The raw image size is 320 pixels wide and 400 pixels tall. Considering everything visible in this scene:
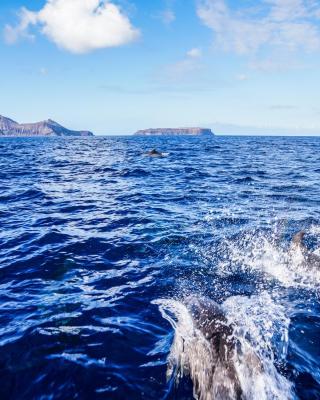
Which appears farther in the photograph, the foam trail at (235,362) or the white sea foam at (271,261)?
the white sea foam at (271,261)

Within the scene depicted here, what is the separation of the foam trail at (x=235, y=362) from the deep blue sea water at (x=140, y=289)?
0.16 ft

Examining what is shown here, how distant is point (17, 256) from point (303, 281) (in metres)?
8.56

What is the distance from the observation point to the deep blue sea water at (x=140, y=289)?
5.89 metres

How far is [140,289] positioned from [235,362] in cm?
376

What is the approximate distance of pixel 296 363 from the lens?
6.26m

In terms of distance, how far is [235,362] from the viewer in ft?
17.9

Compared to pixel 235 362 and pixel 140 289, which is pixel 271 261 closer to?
pixel 140 289

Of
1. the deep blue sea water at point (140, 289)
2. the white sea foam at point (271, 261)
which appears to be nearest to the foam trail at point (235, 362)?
the deep blue sea water at point (140, 289)

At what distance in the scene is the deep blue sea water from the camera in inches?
232

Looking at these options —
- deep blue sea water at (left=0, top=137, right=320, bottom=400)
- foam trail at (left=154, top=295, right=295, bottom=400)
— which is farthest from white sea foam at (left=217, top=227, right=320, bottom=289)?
foam trail at (left=154, top=295, right=295, bottom=400)

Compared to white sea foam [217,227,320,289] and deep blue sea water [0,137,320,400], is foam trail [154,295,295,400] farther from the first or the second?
white sea foam [217,227,320,289]

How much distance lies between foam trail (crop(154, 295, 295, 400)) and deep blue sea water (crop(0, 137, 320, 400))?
0.05 metres

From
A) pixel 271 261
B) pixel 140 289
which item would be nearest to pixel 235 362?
pixel 140 289

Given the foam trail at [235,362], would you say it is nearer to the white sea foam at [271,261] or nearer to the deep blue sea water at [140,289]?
the deep blue sea water at [140,289]
